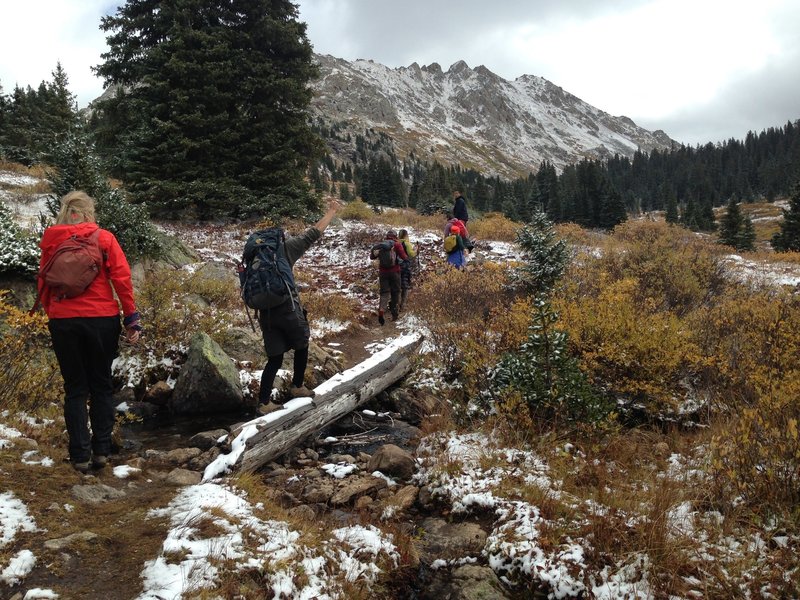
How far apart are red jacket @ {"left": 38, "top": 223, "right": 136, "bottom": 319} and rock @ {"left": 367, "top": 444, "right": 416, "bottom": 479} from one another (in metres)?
2.84

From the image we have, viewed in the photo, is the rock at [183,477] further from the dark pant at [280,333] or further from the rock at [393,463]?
the rock at [393,463]

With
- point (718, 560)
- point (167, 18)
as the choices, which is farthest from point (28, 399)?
point (167, 18)

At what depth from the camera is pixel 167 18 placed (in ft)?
57.3

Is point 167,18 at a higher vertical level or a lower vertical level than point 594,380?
higher

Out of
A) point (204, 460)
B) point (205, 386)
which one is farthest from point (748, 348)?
point (205, 386)

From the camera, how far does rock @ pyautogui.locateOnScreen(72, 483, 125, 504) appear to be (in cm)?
326

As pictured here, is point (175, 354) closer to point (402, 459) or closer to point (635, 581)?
point (402, 459)

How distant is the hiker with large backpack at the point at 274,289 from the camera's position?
4.68 metres

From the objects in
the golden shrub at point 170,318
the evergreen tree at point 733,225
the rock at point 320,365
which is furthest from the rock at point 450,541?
the evergreen tree at point 733,225

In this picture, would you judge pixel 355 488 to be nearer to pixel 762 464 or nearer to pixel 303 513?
pixel 303 513

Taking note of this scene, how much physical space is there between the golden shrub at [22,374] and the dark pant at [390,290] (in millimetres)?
6406

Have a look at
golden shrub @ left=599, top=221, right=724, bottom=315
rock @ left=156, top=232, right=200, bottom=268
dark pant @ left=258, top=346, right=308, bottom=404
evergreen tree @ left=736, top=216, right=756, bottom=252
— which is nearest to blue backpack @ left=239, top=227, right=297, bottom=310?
dark pant @ left=258, top=346, right=308, bottom=404

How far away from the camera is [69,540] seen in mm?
2684

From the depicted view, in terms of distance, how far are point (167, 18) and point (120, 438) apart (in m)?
18.9
